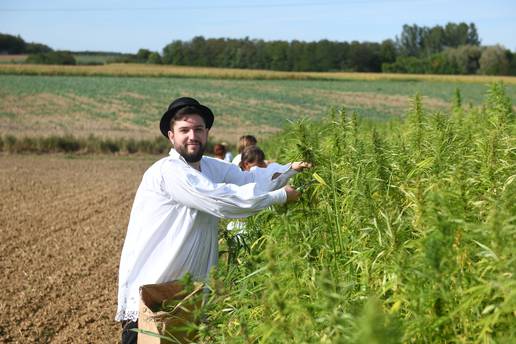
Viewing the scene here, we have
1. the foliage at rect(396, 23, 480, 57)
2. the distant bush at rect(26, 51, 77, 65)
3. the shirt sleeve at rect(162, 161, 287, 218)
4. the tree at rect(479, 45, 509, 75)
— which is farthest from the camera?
the foliage at rect(396, 23, 480, 57)

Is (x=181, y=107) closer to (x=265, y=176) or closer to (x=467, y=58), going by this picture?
(x=265, y=176)

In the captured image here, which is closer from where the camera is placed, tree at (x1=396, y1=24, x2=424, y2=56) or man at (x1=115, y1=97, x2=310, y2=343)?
man at (x1=115, y1=97, x2=310, y2=343)

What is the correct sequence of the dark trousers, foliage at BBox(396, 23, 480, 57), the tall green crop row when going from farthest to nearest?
foliage at BBox(396, 23, 480, 57)
the dark trousers
the tall green crop row

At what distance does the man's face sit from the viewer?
4742 millimetres

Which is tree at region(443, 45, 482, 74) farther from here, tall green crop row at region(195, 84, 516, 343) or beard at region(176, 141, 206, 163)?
beard at region(176, 141, 206, 163)

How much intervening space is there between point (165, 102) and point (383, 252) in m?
51.9

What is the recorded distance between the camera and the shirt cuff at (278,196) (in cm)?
443

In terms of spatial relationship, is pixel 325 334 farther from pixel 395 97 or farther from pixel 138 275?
pixel 395 97

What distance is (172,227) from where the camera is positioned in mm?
4613

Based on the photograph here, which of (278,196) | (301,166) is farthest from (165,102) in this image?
(278,196)

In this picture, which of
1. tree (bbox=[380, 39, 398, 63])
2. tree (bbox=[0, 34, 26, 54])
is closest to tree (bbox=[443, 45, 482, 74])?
tree (bbox=[380, 39, 398, 63])

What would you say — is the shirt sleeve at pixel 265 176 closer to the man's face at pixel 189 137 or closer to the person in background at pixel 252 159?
the man's face at pixel 189 137

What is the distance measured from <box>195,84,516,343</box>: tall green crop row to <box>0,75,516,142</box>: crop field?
29.0 m

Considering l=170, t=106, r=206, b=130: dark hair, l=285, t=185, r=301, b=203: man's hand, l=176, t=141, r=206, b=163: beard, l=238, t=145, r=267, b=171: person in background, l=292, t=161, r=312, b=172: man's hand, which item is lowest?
l=238, t=145, r=267, b=171: person in background
